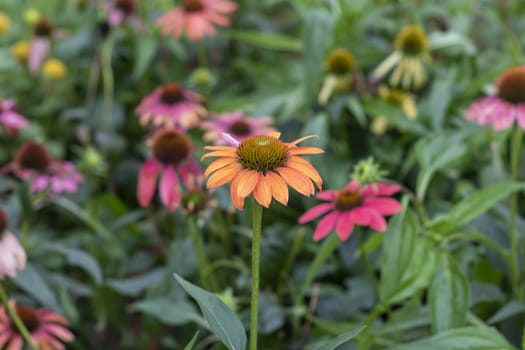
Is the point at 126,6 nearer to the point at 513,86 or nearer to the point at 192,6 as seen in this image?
the point at 192,6

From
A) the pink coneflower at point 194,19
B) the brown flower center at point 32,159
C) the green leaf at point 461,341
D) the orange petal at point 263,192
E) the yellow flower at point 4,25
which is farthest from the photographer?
the yellow flower at point 4,25

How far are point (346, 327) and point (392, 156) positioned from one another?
1.18 ft

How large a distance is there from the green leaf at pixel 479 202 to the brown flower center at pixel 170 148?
39 cm

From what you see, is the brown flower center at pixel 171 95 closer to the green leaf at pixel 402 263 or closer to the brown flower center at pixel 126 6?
the brown flower center at pixel 126 6

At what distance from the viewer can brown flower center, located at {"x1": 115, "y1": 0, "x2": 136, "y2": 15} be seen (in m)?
1.54

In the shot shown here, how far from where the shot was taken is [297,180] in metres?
0.65

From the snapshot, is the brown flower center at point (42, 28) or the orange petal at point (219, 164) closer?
the orange petal at point (219, 164)

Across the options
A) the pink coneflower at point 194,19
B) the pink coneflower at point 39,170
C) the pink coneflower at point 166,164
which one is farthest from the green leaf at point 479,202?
the pink coneflower at point 194,19

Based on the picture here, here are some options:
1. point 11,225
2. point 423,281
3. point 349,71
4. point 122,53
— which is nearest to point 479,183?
point 349,71

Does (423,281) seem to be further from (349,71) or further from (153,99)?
(153,99)

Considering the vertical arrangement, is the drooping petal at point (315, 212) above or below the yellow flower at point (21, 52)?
below

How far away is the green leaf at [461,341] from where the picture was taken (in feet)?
2.41

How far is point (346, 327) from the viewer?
974mm

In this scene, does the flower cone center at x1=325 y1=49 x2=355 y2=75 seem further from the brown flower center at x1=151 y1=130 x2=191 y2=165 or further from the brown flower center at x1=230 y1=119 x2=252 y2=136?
the brown flower center at x1=151 y1=130 x2=191 y2=165
